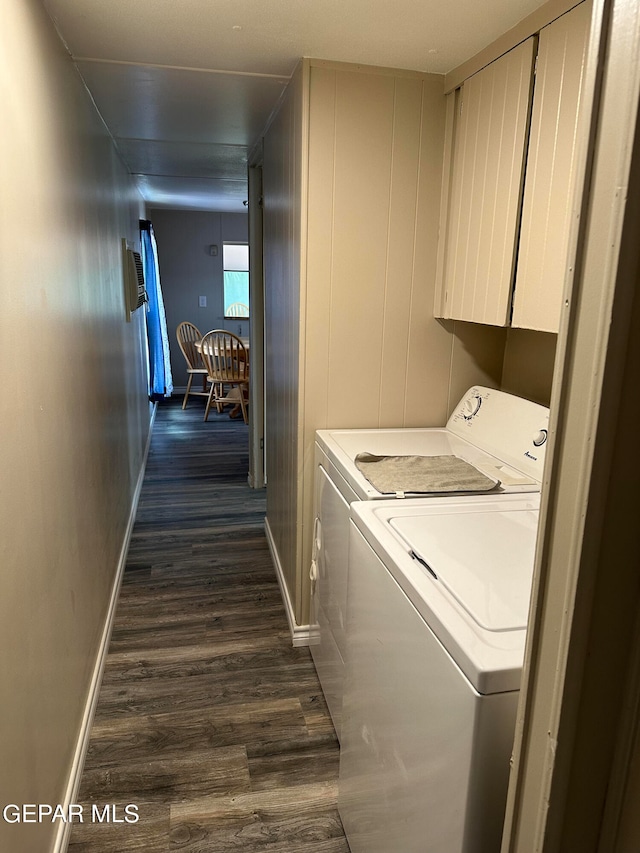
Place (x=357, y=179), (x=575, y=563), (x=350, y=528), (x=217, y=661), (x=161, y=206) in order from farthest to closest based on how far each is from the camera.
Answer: (x=161, y=206) → (x=217, y=661) → (x=357, y=179) → (x=350, y=528) → (x=575, y=563)

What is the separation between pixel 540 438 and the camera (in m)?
2.00

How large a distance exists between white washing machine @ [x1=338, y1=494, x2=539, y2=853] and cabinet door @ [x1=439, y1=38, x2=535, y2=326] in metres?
0.72

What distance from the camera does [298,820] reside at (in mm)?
1808

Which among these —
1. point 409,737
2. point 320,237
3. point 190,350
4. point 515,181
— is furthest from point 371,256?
point 190,350

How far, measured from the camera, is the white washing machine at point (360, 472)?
6.38 ft

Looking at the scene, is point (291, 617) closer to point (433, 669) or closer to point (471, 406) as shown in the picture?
point (471, 406)

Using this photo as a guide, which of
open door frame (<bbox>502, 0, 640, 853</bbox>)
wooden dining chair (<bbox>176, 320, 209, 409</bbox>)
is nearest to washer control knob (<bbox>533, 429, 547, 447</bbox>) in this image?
open door frame (<bbox>502, 0, 640, 853</bbox>)

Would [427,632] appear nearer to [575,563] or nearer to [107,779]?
[575,563]

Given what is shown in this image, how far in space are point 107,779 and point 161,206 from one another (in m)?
6.13

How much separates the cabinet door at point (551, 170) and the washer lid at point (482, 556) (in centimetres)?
56

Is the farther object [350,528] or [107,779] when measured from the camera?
[107,779]

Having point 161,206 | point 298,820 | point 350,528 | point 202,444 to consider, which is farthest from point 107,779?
point 161,206

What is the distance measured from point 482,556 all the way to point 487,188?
4.13ft

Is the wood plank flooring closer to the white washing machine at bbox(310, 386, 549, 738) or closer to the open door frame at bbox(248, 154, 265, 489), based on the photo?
the white washing machine at bbox(310, 386, 549, 738)
